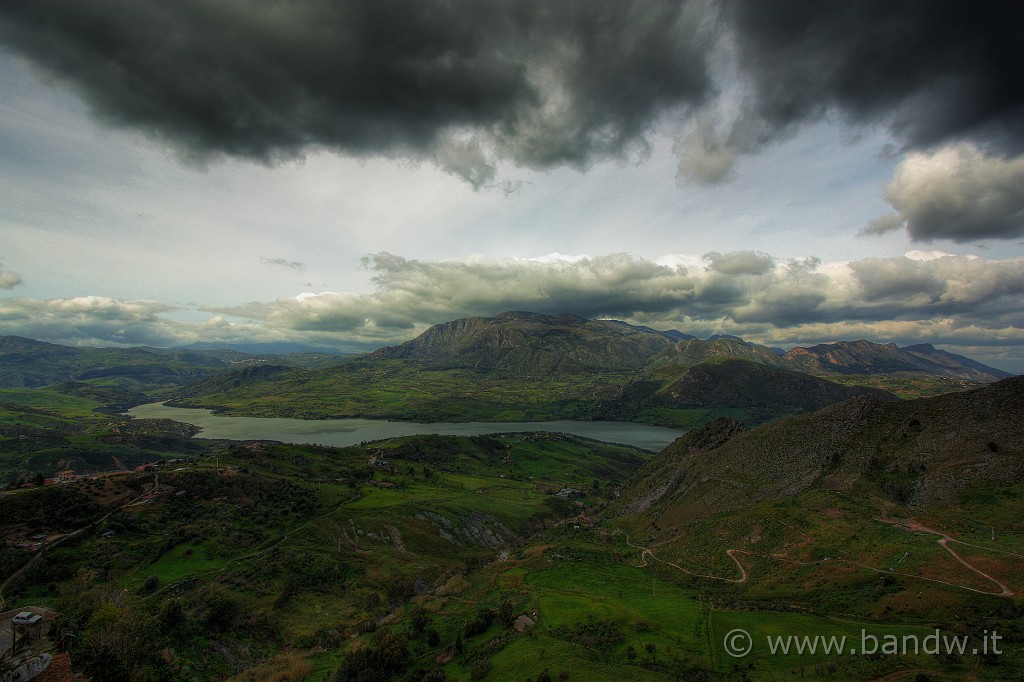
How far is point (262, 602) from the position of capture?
59.6 metres

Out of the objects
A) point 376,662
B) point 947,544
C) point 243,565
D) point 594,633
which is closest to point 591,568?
point 594,633

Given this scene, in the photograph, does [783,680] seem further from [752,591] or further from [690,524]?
[690,524]

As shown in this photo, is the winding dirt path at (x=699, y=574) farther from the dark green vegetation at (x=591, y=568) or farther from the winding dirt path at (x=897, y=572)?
the dark green vegetation at (x=591, y=568)

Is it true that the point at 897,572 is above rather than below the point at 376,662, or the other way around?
above

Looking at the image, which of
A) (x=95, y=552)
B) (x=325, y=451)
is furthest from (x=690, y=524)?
(x=325, y=451)

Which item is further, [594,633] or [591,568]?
[591,568]

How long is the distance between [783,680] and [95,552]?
88.7 metres

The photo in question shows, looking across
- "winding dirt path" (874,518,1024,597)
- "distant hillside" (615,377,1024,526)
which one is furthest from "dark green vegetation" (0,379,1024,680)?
"distant hillside" (615,377,1024,526)
